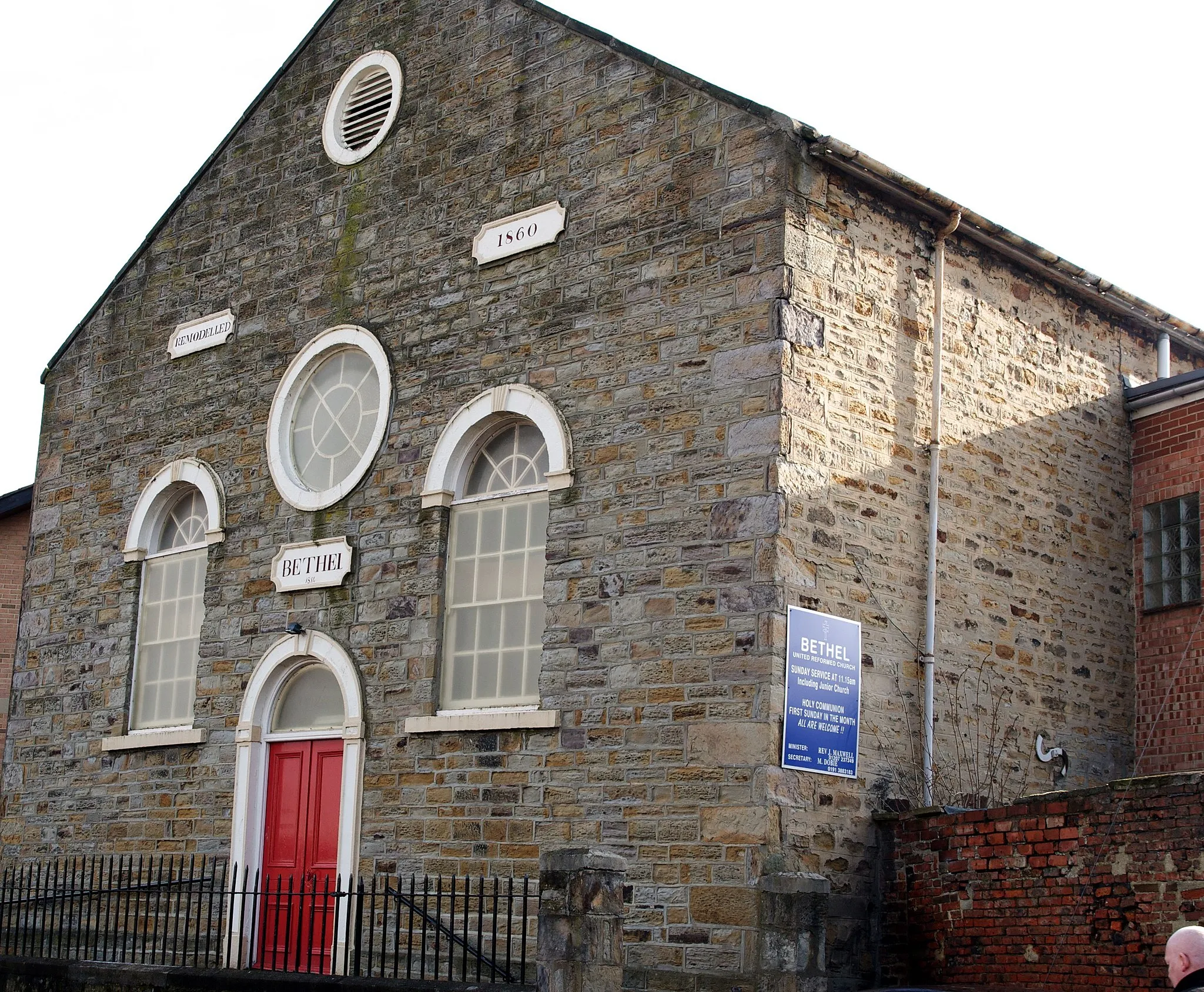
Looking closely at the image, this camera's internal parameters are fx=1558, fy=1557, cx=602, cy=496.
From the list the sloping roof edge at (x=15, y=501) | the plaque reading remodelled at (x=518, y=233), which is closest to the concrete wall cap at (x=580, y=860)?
the plaque reading remodelled at (x=518, y=233)

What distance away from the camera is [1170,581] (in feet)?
45.7

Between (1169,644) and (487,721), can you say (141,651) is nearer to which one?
(487,721)

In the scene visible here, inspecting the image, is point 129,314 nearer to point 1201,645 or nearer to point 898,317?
point 898,317

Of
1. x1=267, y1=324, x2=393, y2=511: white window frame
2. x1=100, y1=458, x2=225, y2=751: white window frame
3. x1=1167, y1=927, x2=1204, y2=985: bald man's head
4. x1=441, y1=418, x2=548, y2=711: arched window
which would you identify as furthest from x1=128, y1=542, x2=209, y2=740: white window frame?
x1=1167, y1=927, x2=1204, y2=985: bald man's head

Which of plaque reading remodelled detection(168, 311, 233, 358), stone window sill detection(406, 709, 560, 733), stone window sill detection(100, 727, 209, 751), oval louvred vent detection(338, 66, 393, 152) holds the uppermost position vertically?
oval louvred vent detection(338, 66, 393, 152)

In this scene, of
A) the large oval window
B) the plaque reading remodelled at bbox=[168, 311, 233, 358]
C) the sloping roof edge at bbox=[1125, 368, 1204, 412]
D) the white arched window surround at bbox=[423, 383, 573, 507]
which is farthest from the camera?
the plaque reading remodelled at bbox=[168, 311, 233, 358]

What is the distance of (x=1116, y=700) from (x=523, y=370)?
607 cm

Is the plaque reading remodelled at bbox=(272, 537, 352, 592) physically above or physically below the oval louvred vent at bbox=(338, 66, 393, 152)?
below

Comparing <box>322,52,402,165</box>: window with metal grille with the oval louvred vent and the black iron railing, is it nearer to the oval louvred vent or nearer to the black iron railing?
the oval louvred vent

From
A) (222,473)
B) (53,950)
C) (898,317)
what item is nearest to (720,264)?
(898,317)

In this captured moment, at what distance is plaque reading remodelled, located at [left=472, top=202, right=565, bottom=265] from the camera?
12805 millimetres

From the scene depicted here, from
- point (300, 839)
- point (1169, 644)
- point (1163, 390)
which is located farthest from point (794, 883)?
point (1163, 390)

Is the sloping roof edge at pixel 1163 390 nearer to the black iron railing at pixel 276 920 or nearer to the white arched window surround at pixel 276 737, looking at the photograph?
the black iron railing at pixel 276 920

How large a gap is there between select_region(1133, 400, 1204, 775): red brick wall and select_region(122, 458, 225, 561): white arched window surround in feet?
28.9
